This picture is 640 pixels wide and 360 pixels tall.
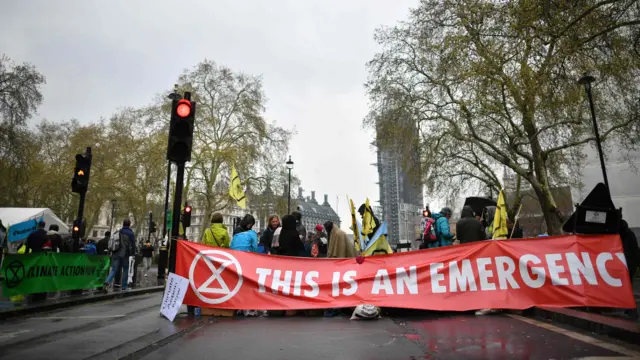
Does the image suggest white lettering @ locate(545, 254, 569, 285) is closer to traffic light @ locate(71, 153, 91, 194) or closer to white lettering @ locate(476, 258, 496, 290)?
white lettering @ locate(476, 258, 496, 290)

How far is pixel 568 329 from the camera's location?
524 centimetres

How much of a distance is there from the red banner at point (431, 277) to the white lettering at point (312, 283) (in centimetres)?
2

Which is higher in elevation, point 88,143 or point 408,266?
point 88,143

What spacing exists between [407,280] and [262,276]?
2.38 meters

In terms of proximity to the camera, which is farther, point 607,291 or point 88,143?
point 88,143

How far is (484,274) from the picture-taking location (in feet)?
21.6

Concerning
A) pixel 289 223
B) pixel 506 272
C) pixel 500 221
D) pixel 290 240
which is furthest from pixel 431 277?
pixel 289 223

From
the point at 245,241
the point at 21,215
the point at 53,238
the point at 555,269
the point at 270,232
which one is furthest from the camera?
the point at 21,215

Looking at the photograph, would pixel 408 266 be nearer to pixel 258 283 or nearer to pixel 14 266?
pixel 258 283

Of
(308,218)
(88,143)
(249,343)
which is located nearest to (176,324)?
(249,343)

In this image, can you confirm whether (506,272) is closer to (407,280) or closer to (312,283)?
(407,280)

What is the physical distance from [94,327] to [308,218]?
14770 centimetres

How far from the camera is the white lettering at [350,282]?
22.3 ft

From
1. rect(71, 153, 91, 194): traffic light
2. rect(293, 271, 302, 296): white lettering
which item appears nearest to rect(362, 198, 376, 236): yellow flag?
rect(293, 271, 302, 296): white lettering
